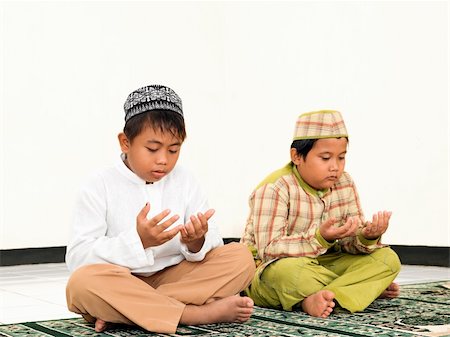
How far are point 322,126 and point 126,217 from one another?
27.5 inches

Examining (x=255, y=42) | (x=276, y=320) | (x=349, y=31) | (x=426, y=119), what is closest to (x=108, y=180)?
(x=276, y=320)

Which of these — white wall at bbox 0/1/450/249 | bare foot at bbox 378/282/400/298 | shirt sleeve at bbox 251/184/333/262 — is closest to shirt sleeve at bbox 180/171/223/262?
shirt sleeve at bbox 251/184/333/262

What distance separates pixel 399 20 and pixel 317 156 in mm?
1872

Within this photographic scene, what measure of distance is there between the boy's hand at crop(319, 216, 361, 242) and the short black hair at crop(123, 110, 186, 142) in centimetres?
50

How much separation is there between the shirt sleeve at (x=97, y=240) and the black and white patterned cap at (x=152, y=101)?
→ 0.71 ft

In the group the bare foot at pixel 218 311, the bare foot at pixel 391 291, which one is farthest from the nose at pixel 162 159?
the bare foot at pixel 391 291

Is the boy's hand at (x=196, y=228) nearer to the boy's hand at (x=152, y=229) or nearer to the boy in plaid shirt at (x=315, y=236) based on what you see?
the boy's hand at (x=152, y=229)

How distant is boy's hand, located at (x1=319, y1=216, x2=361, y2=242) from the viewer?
84.1 inches

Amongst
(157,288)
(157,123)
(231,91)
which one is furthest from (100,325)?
(231,91)

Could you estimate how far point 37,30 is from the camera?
458 cm

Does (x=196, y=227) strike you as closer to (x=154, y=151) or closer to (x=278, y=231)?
(x=154, y=151)

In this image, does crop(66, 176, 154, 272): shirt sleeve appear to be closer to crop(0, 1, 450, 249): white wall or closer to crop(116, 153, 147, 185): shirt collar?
crop(116, 153, 147, 185): shirt collar

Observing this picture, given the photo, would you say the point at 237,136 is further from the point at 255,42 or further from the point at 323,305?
the point at 323,305

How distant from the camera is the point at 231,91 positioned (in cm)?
525
